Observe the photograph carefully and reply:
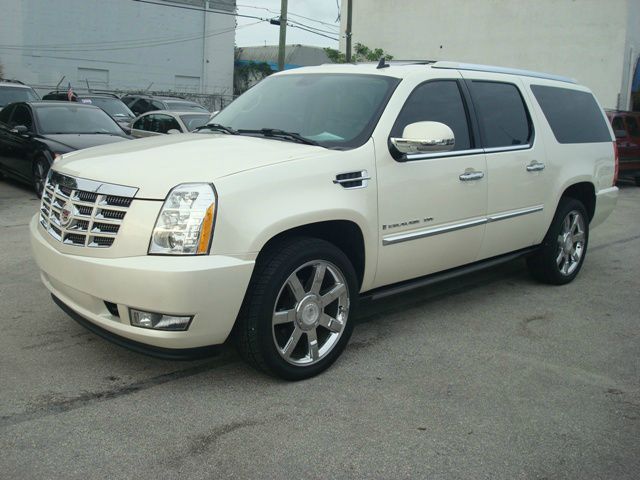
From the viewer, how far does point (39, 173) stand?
1000 cm

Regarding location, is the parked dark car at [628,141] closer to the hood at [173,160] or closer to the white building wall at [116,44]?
the hood at [173,160]

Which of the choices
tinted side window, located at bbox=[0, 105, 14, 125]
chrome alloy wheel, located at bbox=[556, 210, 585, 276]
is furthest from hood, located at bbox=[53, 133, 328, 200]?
tinted side window, located at bbox=[0, 105, 14, 125]

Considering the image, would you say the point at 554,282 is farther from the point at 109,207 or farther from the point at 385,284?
the point at 109,207

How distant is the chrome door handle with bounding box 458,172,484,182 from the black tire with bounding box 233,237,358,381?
4.09 feet

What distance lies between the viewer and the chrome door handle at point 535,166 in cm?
539

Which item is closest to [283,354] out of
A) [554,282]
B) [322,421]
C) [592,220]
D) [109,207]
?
[322,421]

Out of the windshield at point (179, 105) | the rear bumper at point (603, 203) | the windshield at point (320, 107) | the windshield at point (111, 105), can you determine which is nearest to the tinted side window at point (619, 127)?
the rear bumper at point (603, 203)

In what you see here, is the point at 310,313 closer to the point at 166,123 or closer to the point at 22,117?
the point at 22,117

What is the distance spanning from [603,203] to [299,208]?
4.08 m

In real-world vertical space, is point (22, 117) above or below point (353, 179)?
above

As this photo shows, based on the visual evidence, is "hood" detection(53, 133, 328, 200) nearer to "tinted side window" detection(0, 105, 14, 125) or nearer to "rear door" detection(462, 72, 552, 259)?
"rear door" detection(462, 72, 552, 259)

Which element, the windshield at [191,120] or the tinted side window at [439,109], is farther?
the windshield at [191,120]

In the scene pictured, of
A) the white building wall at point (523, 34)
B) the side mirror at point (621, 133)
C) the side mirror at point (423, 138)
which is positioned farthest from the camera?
the white building wall at point (523, 34)

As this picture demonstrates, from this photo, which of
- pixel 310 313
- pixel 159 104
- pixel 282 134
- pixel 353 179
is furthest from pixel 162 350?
pixel 159 104
